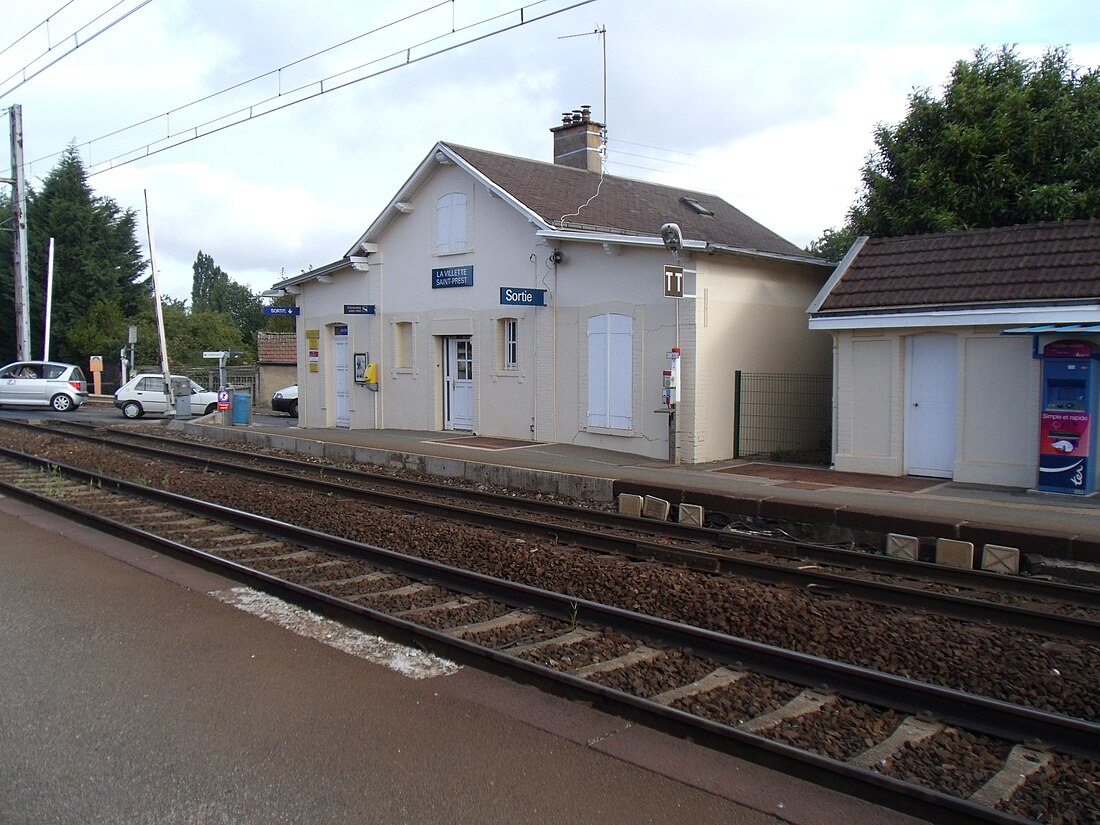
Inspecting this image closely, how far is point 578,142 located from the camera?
24203 mm

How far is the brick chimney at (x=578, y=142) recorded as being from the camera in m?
24.1

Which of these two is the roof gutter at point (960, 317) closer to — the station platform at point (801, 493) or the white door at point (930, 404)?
the white door at point (930, 404)

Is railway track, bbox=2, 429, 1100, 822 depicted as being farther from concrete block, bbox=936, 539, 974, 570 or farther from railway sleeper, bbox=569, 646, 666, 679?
concrete block, bbox=936, 539, 974, 570

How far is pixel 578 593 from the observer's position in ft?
26.9

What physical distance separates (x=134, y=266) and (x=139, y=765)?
5592 cm

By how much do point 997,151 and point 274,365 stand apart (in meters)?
30.7

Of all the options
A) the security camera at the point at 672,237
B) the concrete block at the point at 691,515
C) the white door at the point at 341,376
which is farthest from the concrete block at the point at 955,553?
the white door at the point at 341,376

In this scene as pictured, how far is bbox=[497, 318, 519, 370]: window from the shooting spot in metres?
19.8

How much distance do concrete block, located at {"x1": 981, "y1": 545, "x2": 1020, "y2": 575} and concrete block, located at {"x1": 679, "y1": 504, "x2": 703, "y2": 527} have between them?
339 cm

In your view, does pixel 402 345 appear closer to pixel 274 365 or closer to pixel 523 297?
pixel 523 297

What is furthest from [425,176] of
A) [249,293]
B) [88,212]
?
[249,293]

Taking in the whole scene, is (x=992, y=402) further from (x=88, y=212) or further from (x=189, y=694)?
(x=88, y=212)

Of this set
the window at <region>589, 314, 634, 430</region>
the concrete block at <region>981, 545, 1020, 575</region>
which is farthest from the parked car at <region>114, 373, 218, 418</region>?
the concrete block at <region>981, 545, 1020, 575</region>

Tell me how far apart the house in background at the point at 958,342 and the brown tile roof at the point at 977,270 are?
18 millimetres
